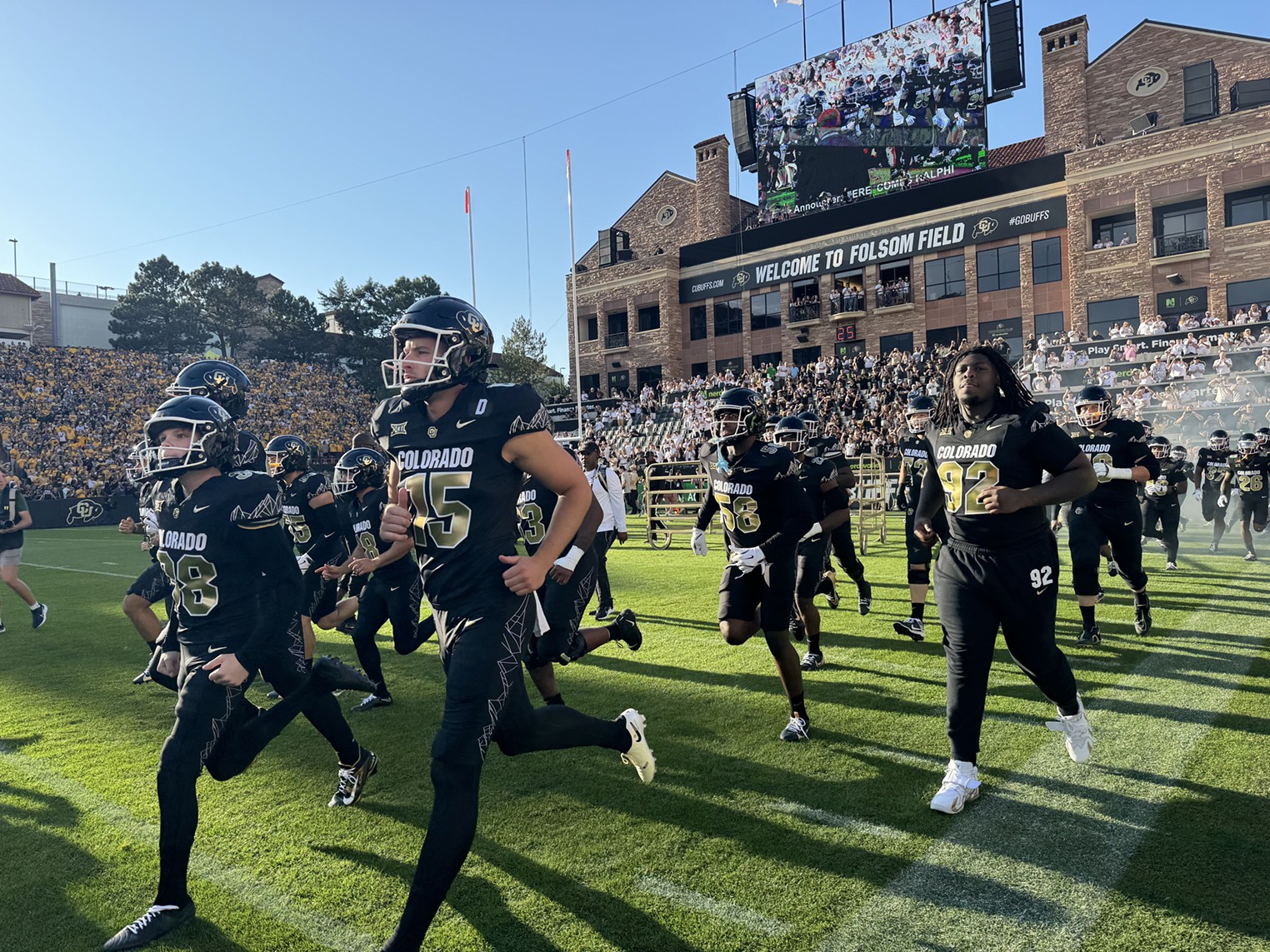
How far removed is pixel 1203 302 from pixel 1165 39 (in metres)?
12.1

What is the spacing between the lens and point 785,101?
4050 cm

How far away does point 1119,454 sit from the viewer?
25.0ft

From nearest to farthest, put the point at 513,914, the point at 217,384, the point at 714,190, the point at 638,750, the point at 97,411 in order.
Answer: the point at 513,914 < the point at 638,750 < the point at 217,384 < the point at 97,411 < the point at 714,190

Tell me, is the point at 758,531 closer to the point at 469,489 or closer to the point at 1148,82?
the point at 469,489

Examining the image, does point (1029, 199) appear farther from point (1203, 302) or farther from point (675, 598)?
point (675, 598)

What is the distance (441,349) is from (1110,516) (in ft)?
22.4

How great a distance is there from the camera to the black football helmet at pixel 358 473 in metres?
7.52

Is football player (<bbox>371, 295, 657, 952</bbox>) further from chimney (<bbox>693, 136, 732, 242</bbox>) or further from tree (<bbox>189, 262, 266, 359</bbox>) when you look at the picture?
tree (<bbox>189, 262, 266, 359</bbox>)

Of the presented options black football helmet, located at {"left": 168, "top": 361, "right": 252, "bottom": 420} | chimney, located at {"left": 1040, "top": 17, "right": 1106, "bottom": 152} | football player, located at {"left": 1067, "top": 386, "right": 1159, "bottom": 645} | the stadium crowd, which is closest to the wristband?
black football helmet, located at {"left": 168, "top": 361, "right": 252, "bottom": 420}

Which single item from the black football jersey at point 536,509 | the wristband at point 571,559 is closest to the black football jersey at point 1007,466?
the wristband at point 571,559

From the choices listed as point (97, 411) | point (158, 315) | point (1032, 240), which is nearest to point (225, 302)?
point (158, 315)

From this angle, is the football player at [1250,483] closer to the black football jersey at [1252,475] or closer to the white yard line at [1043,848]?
the black football jersey at [1252,475]

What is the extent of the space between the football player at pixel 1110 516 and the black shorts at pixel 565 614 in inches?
181

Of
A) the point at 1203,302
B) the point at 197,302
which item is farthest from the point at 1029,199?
the point at 197,302
